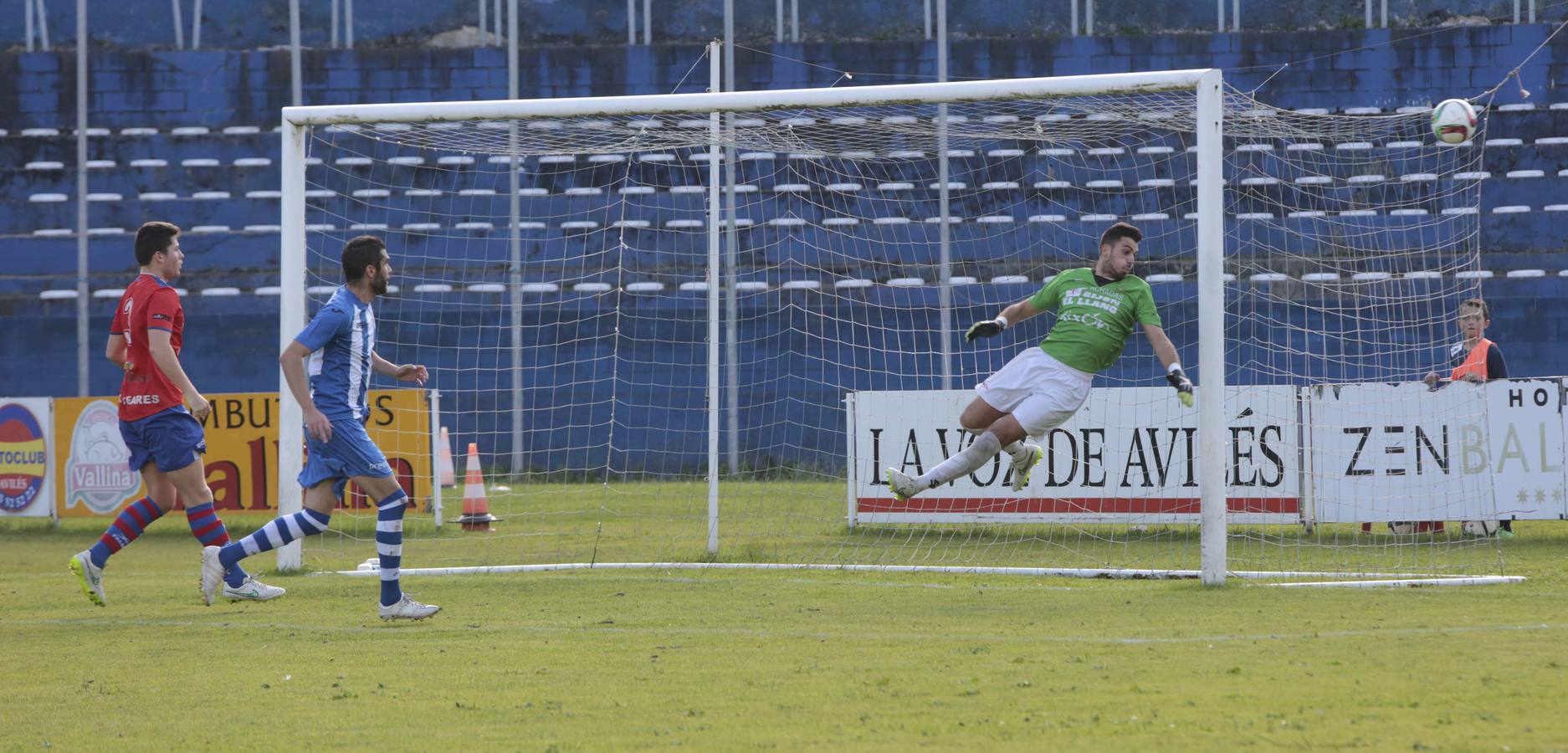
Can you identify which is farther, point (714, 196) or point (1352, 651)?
point (714, 196)

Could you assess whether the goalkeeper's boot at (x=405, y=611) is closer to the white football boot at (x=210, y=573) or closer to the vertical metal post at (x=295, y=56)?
the white football boot at (x=210, y=573)

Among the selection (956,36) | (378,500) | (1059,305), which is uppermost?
(956,36)

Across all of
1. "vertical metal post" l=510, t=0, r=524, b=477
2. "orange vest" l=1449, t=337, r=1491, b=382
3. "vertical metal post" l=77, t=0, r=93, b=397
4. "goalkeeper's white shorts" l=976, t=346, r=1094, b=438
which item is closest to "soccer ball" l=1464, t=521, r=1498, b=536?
"orange vest" l=1449, t=337, r=1491, b=382

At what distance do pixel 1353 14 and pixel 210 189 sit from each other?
729 inches

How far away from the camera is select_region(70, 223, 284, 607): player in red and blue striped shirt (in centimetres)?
786

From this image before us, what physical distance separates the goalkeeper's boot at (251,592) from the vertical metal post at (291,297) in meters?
1.22

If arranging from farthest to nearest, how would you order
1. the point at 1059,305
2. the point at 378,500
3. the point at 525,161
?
the point at 525,161
the point at 1059,305
the point at 378,500

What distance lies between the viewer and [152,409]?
7918 millimetres

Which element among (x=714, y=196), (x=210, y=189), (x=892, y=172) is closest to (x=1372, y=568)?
(x=714, y=196)

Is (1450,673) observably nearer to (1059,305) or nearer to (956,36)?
(1059,305)

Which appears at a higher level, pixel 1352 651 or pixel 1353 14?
pixel 1353 14

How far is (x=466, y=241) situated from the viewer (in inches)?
832

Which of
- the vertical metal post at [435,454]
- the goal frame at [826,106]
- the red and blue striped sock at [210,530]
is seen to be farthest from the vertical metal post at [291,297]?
the vertical metal post at [435,454]

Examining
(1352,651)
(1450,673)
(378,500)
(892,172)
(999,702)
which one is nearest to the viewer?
(999,702)
